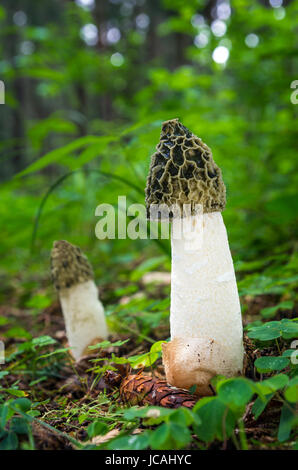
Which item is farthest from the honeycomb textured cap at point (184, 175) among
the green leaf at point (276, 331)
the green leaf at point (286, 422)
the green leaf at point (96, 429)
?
the green leaf at point (96, 429)

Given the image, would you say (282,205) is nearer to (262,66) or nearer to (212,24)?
(262,66)

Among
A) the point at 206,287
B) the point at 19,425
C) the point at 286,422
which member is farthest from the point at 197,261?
the point at 19,425

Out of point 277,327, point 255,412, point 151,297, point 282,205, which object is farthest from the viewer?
point 151,297

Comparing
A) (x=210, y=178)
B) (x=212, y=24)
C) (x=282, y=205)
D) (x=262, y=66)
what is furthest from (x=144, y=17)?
(x=210, y=178)

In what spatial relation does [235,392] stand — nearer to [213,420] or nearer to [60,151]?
[213,420]

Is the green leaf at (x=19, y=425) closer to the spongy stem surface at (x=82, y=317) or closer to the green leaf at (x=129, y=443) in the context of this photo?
the green leaf at (x=129, y=443)

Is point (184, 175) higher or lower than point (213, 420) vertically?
higher
